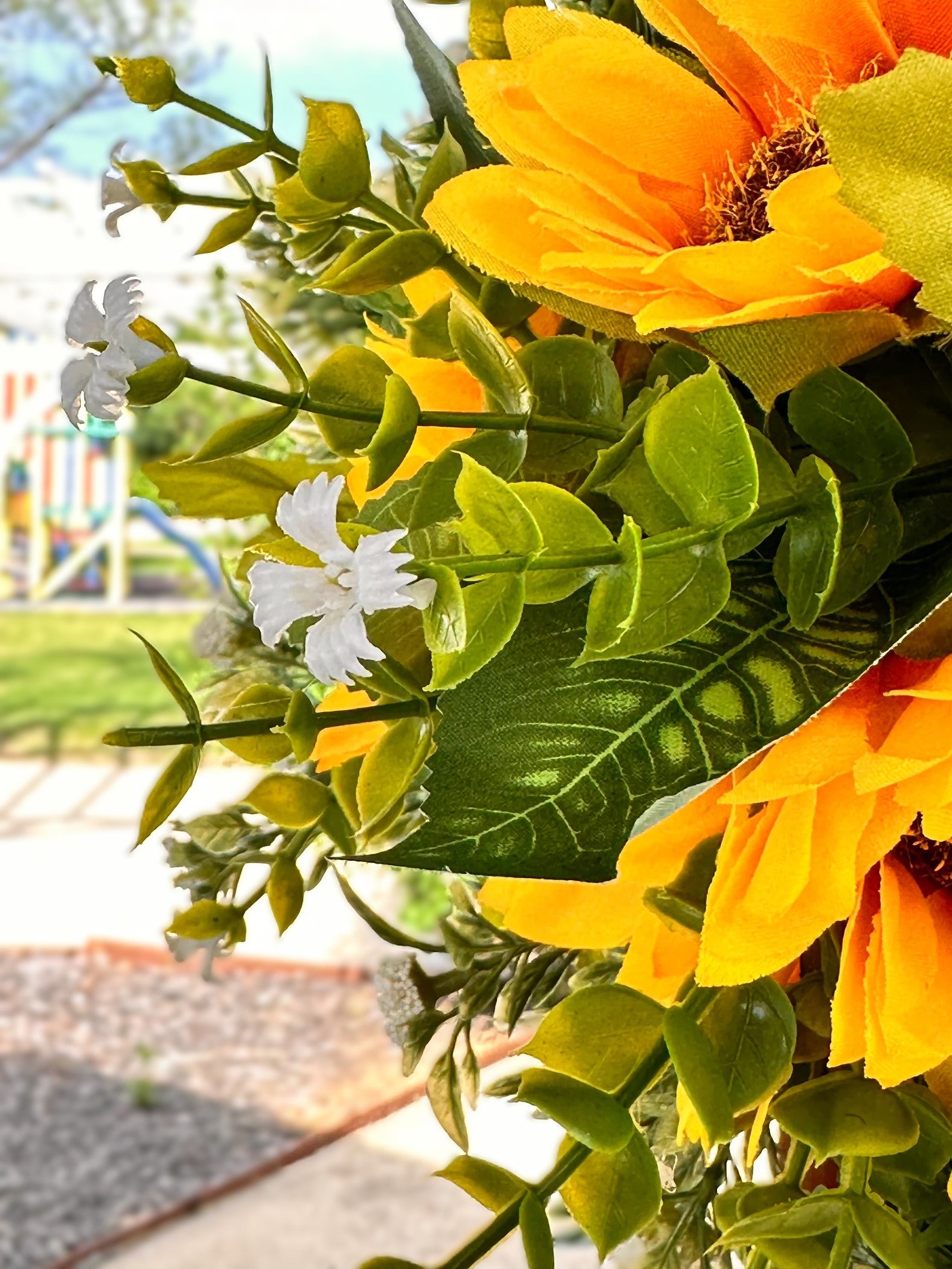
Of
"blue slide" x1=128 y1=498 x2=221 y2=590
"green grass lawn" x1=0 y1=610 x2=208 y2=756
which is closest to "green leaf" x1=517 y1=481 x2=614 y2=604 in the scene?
"blue slide" x1=128 y1=498 x2=221 y2=590

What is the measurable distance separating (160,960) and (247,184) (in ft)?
11.1

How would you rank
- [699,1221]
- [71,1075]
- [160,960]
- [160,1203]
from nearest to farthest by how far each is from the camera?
[699,1221], [160,1203], [71,1075], [160,960]

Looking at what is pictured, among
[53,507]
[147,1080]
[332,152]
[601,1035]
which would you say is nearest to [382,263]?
[332,152]

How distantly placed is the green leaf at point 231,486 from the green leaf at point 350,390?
25 mm

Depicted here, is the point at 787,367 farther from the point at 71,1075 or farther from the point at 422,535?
the point at 71,1075

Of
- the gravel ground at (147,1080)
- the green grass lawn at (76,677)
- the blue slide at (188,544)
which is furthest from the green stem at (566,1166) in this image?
the green grass lawn at (76,677)

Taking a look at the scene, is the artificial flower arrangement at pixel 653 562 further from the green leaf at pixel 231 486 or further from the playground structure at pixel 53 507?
the playground structure at pixel 53 507

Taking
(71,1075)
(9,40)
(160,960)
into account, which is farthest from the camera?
(9,40)

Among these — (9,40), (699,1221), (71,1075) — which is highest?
(9,40)

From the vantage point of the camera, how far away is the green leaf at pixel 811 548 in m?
0.18

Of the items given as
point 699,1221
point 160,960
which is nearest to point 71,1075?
point 160,960

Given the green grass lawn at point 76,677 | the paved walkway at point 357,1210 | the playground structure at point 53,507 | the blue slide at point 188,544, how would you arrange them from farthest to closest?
the playground structure at point 53,507 → the green grass lawn at point 76,677 → the blue slide at point 188,544 → the paved walkway at point 357,1210

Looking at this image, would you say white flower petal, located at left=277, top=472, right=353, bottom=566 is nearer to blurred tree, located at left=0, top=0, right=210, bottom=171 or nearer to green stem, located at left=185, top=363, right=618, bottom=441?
green stem, located at left=185, top=363, right=618, bottom=441

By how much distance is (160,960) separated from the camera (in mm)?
3445
